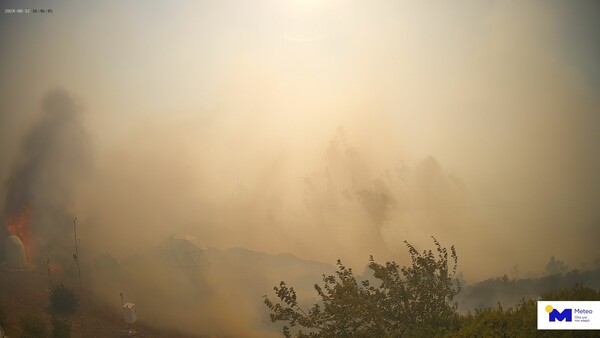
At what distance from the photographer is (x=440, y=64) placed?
12133 millimetres

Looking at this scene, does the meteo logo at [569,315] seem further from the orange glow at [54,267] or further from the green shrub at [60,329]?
the orange glow at [54,267]

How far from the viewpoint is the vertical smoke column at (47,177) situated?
12766mm

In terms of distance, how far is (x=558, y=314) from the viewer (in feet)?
21.2

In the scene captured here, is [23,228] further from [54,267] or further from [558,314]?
[558,314]

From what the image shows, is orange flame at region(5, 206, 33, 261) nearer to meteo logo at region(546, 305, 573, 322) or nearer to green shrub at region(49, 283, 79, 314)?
green shrub at region(49, 283, 79, 314)

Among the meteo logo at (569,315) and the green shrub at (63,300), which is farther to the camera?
the green shrub at (63,300)

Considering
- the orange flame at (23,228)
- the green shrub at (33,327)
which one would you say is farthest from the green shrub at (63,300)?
the orange flame at (23,228)

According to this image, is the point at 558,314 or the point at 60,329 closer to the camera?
the point at 558,314

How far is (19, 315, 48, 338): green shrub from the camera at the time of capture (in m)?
11.1

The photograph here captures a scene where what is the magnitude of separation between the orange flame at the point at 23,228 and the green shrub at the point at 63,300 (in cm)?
203

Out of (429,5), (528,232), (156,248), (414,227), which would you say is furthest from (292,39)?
(528,232)

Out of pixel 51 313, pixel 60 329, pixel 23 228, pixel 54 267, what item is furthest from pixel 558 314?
pixel 23 228

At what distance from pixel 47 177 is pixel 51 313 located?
163 inches

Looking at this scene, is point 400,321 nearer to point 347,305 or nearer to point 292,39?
point 347,305
